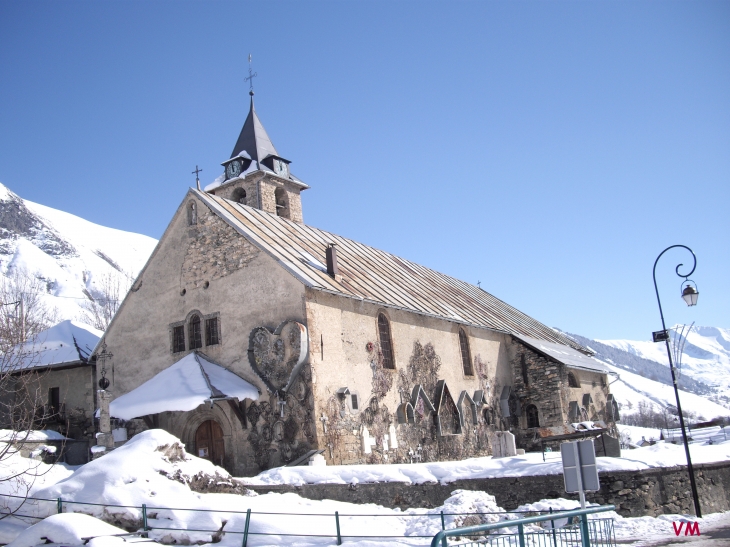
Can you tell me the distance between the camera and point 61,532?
12.7 meters

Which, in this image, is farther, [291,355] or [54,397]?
[54,397]

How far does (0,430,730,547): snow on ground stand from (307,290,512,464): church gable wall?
4.86m

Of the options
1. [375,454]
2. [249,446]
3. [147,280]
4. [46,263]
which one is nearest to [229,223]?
[147,280]

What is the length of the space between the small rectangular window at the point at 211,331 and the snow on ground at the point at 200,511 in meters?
6.79

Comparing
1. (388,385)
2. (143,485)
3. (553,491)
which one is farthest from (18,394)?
(553,491)

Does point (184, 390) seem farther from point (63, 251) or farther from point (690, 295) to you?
point (63, 251)

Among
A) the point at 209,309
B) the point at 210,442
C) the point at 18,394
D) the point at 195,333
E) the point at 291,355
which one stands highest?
the point at 209,309

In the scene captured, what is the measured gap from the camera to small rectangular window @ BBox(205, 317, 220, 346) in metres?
23.0

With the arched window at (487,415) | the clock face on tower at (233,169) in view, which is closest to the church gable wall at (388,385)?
the arched window at (487,415)

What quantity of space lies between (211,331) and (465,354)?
38.9ft

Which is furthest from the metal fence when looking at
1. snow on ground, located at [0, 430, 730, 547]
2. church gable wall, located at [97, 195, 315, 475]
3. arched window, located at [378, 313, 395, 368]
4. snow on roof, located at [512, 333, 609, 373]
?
snow on roof, located at [512, 333, 609, 373]

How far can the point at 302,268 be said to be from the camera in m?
22.4

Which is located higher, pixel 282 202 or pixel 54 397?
pixel 282 202

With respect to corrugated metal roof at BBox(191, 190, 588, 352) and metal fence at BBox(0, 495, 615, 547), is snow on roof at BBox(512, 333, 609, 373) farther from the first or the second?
metal fence at BBox(0, 495, 615, 547)
